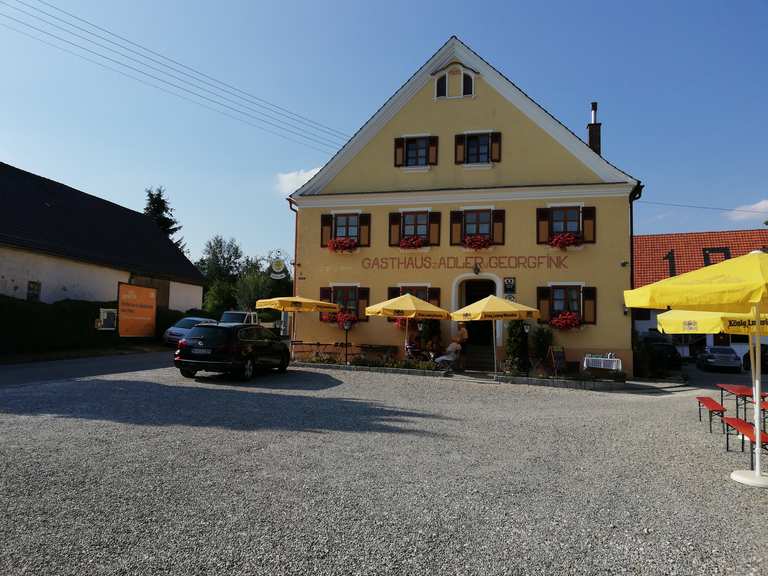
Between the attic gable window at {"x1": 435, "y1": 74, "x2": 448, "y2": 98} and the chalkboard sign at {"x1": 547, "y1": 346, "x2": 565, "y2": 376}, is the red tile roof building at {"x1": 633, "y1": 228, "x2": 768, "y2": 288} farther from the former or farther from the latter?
the attic gable window at {"x1": 435, "y1": 74, "x2": 448, "y2": 98}

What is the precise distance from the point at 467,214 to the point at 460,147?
263 cm

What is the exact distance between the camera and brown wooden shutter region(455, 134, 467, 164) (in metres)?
21.8

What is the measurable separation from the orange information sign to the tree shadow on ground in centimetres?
1455

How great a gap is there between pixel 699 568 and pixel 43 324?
910 inches

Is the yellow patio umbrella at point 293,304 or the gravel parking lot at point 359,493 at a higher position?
the yellow patio umbrella at point 293,304

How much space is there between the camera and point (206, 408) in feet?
34.0

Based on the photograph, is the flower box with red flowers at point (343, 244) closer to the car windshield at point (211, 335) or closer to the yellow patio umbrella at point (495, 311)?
the yellow patio umbrella at point (495, 311)

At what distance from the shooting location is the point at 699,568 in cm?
401

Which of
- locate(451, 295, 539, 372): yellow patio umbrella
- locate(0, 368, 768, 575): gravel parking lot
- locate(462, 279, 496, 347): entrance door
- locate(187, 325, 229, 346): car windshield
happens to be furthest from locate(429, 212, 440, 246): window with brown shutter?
locate(0, 368, 768, 575): gravel parking lot

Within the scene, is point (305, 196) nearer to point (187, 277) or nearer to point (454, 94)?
point (454, 94)

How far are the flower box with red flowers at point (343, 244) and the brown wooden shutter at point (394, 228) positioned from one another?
4.68 ft

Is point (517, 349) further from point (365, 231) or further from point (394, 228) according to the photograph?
point (365, 231)

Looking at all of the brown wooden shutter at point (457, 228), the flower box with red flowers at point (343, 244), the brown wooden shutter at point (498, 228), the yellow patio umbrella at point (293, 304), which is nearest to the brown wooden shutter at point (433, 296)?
the brown wooden shutter at point (457, 228)

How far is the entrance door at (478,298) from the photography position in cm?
2188
